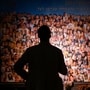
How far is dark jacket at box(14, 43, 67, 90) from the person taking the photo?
3004 mm

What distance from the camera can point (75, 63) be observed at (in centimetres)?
698

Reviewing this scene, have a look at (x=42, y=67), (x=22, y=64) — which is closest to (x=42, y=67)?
(x=42, y=67)

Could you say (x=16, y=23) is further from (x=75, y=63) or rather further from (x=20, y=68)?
(x=20, y=68)

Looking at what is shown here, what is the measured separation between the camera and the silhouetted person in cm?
300

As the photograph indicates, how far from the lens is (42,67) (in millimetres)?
3043

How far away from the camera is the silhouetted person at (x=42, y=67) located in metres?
3.00

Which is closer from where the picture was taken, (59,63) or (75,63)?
(59,63)

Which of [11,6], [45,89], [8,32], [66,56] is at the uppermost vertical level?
[11,6]

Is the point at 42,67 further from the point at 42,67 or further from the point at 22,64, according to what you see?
the point at 22,64

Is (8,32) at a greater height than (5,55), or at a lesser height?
greater

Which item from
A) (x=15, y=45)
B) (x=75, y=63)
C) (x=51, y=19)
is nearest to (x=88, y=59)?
(x=75, y=63)

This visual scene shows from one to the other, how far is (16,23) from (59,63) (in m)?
3.88

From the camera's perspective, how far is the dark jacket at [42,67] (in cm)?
300

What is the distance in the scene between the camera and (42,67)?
9.98 feet
